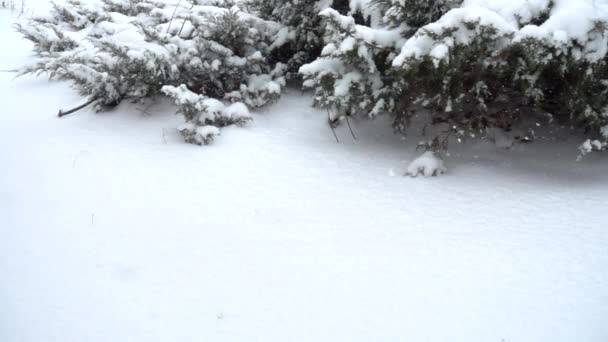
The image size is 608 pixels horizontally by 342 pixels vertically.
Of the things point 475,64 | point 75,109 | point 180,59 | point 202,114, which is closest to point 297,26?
point 180,59

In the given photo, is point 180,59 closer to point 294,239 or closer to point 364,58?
point 364,58

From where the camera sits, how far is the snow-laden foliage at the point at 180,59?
157 inches

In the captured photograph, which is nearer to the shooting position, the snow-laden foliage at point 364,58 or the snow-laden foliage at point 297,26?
the snow-laden foliage at point 364,58

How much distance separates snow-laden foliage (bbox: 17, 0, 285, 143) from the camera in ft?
13.1

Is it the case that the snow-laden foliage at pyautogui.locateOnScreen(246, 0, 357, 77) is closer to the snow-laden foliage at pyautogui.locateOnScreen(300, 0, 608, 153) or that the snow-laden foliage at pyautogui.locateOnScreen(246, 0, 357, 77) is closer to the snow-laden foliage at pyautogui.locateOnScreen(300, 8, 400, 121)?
the snow-laden foliage at pyautogui.locateOnScreen(300, 0, 608, 153)

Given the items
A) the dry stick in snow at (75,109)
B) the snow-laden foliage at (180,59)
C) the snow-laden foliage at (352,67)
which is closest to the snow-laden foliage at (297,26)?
the snow-laden foliage at (180,59)

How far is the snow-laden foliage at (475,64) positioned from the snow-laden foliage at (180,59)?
1.10m

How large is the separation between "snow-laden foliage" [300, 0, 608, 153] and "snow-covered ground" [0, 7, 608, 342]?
42cm

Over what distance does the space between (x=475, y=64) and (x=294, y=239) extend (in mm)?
Result: 1779

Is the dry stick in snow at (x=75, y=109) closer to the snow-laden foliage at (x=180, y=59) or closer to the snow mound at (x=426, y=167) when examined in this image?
the snow-laden foliage at (x=180, y=59)

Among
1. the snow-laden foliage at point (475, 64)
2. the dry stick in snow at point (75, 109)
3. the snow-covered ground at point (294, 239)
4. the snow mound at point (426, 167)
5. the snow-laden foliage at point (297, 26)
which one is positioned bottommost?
the dry stick in snow at point (75, 109)

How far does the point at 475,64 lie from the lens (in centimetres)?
300

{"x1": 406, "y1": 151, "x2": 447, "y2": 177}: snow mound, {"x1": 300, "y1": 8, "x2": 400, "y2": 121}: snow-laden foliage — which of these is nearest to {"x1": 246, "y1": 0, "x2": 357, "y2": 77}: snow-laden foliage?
{"x1": 300, "y1": 8, "x2": 400, "y2": 121}: snow-laden foliage

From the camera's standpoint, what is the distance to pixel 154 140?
153 inches
